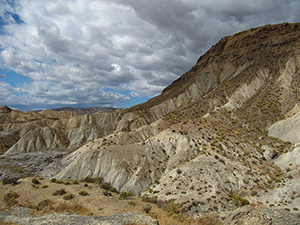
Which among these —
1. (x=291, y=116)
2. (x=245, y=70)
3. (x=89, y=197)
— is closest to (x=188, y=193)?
(x=89, y=197)

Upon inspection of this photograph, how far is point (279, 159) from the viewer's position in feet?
85.9

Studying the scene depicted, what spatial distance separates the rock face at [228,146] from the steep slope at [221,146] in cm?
14

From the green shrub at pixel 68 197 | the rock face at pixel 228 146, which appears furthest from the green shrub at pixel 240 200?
the green shrub at pixel 68 197

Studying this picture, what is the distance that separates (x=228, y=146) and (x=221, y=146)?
3.82 ft

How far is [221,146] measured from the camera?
95.1 ft

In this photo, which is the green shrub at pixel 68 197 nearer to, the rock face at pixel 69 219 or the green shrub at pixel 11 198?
the green shrub at pixel 11 198

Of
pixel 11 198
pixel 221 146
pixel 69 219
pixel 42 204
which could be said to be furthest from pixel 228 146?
pixel 11 198

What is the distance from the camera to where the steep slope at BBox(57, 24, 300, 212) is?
2217cm

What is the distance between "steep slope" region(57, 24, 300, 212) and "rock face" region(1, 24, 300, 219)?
0.14 meters

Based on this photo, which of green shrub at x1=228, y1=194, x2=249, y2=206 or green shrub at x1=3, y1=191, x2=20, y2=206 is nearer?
green shrub at x1=3, y1=191, x2=20, y2=206

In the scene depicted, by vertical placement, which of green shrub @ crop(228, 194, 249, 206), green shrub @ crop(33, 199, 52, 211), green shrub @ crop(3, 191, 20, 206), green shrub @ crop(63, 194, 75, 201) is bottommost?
green shrub @ crop(228, 194, 249, 206)

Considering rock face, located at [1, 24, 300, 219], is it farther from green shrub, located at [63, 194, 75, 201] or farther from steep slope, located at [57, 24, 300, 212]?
green shrub, located at [63, 194, 75, 201]

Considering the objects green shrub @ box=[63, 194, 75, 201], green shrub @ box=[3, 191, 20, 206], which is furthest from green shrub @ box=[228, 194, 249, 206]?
green shrub @ box=[3, 191, 20, 206]

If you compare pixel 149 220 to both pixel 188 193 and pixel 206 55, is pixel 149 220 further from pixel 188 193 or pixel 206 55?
pixel 206 55
